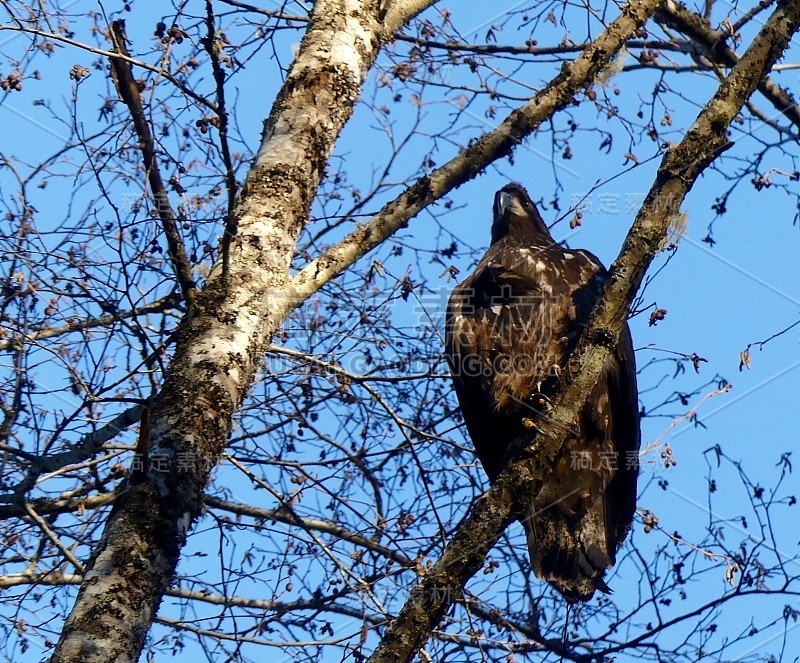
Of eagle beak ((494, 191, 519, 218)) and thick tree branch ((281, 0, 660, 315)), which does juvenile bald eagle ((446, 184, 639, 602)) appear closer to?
thick tree branch ((281, 0, 660, 315))

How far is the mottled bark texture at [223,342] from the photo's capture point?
99.0 inches

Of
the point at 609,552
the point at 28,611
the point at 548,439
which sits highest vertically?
the point at 609,552

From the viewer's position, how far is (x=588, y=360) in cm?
277

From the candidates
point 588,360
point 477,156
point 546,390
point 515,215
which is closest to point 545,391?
point 546,390

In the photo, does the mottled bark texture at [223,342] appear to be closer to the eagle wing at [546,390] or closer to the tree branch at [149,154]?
the tree branch at [149,154]

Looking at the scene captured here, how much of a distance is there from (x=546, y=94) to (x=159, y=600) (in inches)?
112

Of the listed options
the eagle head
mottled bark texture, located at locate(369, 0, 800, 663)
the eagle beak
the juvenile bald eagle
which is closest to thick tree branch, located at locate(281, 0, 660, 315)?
the juvenile bald eagle

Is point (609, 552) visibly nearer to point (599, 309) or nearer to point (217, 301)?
point (599, 309)

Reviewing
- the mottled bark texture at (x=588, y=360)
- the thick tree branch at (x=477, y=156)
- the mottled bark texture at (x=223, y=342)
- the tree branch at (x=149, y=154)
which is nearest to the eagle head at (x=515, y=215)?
the thick tree branch at (x=477, y=156)

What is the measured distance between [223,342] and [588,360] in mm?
1166

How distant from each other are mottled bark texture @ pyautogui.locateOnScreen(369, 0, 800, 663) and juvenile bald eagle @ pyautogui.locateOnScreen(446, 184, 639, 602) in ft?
4.35

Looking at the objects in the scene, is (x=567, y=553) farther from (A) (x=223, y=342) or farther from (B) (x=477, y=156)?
(A) (x=223, y=342)

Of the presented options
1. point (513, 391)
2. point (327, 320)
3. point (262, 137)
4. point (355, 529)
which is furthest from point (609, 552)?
point (262, 137)

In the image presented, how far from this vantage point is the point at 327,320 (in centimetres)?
482
